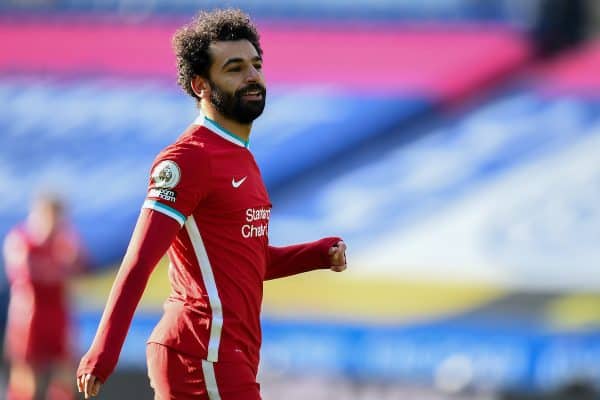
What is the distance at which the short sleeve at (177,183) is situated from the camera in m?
3.88

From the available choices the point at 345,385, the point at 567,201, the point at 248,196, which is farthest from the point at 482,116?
the point at 248,196

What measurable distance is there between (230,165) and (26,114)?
34.3 ft

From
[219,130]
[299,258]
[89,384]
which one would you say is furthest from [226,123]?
[89,384]

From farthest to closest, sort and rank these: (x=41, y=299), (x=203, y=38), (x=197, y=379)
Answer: (x=41, y=299), (x=203, y=38), (x=197, y=379)

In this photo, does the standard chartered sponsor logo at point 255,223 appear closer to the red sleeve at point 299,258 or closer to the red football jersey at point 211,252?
the red football jersey at point 211,252

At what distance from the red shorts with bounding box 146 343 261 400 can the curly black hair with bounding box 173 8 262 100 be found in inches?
35.0

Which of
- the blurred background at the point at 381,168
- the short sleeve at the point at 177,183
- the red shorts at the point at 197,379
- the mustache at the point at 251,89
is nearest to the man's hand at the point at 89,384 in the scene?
the red shorts at the point at 197,379

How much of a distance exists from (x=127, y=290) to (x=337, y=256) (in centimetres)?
92

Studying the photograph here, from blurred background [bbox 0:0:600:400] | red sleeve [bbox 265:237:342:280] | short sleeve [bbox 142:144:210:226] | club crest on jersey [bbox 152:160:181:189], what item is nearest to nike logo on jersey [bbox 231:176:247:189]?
short sleeve [bbox 142:144:210:226]

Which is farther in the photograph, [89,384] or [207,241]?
[207,241]

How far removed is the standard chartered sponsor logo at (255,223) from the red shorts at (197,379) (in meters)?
0.42

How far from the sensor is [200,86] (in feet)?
13.9

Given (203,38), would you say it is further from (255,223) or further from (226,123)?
(255,223)

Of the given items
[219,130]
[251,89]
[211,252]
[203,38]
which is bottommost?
[211,252]
